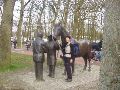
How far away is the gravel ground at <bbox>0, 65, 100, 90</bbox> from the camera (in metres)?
12.6

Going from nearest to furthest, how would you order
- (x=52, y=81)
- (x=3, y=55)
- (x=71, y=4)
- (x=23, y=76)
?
1. (x=52, y=81)
2. (x=23, y=76)
3. (x=3, y=55)
4. (x=71, y=4)

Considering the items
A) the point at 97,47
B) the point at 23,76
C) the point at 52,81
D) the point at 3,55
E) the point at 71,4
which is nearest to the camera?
the point at 52,81

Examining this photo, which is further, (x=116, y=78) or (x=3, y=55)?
(x=3, y=55)

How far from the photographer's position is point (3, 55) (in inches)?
688

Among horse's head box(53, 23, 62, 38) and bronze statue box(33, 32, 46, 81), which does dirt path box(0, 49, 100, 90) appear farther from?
horse's head box(53, 23, 62, 38)

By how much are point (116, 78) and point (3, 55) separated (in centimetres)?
1312

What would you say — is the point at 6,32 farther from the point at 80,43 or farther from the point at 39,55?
the point at 39,55

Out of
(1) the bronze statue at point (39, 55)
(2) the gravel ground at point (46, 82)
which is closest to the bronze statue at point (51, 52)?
(2) the gravel ground at point (46, 82)

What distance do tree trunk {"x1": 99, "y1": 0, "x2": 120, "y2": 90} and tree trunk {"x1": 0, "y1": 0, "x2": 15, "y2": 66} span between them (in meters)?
12.9

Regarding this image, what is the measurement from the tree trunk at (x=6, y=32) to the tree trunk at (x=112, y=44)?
12867 mm

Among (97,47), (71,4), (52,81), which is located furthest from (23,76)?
(97,47)

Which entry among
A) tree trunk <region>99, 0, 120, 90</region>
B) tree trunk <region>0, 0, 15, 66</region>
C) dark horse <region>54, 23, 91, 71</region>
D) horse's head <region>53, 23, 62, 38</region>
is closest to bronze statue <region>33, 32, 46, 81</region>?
horse's head <region>53, 23, 62, 38</region>

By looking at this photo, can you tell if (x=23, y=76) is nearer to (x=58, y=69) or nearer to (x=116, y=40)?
(x=58, y=69)

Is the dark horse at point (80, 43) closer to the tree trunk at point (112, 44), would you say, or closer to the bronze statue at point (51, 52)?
the bronze statue at point (51, 52)
